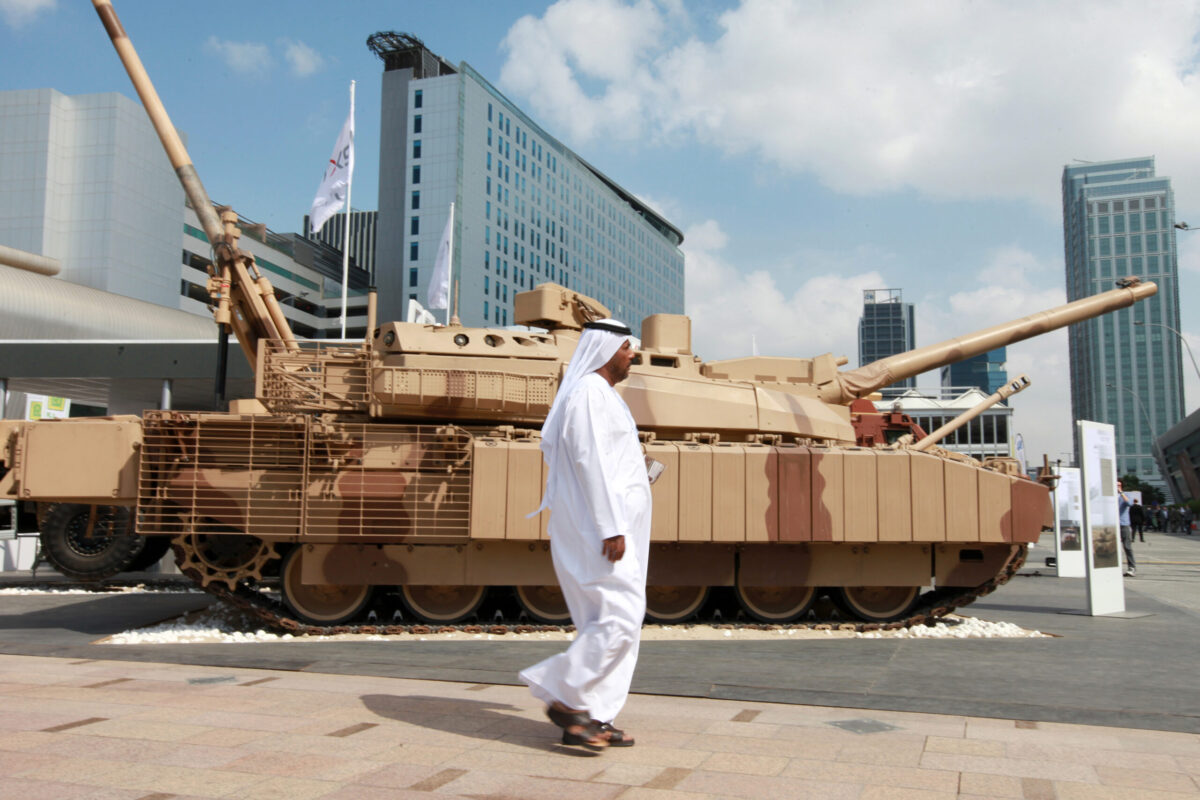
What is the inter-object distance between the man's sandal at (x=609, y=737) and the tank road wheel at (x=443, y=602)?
7025mm

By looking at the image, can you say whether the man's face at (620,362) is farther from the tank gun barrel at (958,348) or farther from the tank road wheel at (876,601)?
the tank gun barrel at (958,348)

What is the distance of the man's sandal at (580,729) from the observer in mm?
5188

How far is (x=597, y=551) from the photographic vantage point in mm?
5348

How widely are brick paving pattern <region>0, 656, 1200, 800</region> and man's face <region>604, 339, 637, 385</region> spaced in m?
2.14

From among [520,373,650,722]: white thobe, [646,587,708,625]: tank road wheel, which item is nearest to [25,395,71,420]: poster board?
[646,587,708,625]: tank road wheel

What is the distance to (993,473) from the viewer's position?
12.0m

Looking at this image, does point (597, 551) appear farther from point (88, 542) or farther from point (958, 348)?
point (88, 542)

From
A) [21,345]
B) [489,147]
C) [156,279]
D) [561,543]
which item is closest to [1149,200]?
[489,147]

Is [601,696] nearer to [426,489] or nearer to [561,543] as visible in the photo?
[561,543]

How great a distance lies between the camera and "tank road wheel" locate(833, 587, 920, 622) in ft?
41.0

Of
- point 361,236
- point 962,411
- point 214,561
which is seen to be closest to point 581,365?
point 214,561

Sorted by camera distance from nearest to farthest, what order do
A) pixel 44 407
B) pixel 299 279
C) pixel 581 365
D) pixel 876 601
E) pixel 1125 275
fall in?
pixel 581 365, pixel 876 601, pixel 44 407, pixel 299 279, pixel 1125 275

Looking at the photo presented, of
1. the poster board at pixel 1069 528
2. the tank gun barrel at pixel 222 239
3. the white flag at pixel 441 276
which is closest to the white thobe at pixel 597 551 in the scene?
the tank gun barrel at pixel 222 239

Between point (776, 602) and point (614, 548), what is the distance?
25.6 feet
